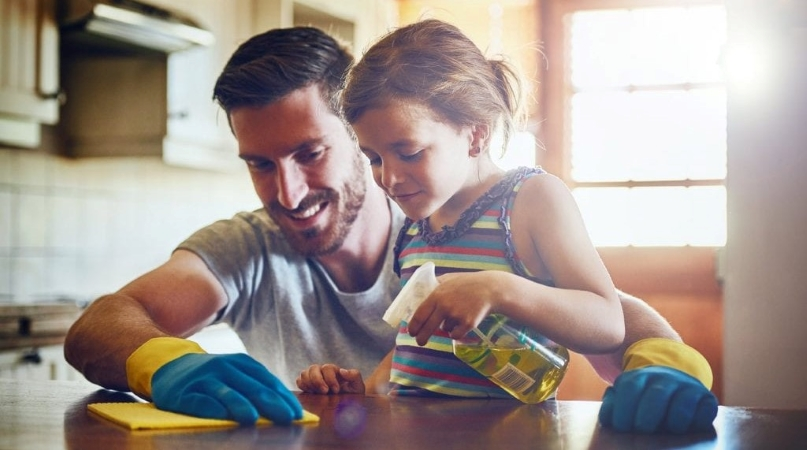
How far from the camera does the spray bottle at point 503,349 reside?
95 centimetres

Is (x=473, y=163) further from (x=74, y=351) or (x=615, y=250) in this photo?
(x=615, y=250)

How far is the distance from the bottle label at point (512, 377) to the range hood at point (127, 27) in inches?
75.0

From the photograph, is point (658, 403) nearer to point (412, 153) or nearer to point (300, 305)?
point (412, 153)

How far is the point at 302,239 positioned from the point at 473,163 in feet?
1.61

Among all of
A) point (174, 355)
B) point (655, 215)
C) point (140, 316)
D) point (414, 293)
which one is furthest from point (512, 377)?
point (655, 215)

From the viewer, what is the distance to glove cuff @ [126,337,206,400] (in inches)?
38.7

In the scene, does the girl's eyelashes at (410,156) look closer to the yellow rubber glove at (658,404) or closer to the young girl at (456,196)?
the young girl at (456,196)

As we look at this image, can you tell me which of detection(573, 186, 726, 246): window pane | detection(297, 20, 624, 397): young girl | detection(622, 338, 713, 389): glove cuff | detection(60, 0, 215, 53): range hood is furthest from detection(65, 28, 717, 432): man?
detection(573, 186, 726, 246): window pane

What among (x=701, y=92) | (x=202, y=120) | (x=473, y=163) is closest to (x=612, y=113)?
(x=701, y=92)

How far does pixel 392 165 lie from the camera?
1093 mm

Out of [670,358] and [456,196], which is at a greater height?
[456,196]

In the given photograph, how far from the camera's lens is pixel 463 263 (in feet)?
3.84

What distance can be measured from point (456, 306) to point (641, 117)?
3073mm

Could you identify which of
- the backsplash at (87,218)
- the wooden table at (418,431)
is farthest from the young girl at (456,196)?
the backsplash at (87,218)
